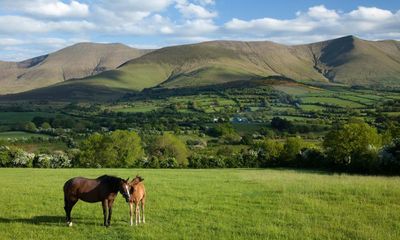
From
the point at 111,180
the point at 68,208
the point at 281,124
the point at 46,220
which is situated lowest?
the point at 281,124

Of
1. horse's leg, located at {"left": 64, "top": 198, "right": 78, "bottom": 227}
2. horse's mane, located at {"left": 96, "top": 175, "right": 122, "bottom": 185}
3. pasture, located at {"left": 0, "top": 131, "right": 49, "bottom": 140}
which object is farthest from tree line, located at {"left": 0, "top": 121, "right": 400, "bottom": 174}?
pasture, located at {"left": 0, "top": 131, "right": 49, "bottom": 140}

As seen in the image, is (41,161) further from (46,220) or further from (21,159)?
(46,220)

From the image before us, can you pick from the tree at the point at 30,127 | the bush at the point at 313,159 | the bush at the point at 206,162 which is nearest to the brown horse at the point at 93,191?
the bush at the point at 313,159

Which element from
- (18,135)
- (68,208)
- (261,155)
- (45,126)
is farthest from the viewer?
(45,126)

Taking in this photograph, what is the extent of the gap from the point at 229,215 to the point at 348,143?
174ft

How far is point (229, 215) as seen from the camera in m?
20.4

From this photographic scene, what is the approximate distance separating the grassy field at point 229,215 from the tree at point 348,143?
123 ft

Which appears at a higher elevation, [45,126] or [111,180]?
[111,180]

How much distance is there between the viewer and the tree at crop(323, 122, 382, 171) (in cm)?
6500

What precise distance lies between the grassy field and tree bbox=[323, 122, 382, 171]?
37439 mm

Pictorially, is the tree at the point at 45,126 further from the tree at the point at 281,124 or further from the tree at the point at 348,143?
the tree at the point at 348,143

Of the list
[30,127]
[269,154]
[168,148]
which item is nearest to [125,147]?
[168,148]

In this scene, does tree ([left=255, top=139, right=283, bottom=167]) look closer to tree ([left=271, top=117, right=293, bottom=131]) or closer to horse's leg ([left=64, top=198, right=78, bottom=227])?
tree ([left=271, top=117, right=293, bottom=131])

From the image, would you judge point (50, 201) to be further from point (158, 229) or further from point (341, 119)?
point (341, 119)
